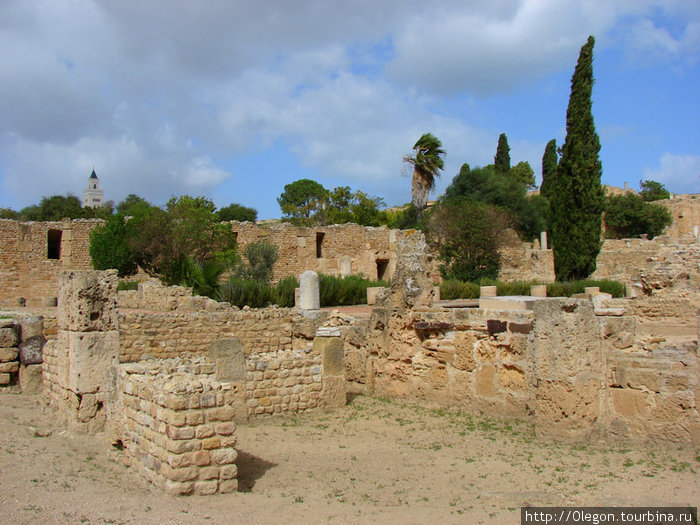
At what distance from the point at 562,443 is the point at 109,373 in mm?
4955

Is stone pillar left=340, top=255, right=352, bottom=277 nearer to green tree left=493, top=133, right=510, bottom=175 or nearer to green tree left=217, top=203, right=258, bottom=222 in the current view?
green tree left=493, top=133, right=510, bottom=175

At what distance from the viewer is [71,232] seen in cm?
2461

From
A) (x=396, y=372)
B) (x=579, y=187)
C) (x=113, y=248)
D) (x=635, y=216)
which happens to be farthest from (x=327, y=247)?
(x=635, y=216)

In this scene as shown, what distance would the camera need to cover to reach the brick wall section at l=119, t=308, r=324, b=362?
1175 cm

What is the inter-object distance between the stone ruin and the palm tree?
2660cm

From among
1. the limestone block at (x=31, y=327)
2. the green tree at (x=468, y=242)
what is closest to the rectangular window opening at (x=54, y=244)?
the green tree at (x=468, y=242)

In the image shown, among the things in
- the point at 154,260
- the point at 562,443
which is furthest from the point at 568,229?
the point at 562,443

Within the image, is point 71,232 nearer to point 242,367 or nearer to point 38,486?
point 242,367

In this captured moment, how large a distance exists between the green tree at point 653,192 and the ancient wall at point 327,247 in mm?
30154

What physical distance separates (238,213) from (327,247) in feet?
102

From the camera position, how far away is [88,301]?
23.1ft

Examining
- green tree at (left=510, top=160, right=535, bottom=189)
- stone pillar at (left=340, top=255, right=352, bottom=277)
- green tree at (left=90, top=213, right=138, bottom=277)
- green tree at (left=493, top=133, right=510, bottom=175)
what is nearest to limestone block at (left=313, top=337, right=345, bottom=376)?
green tree at (left=90, top=213, right=138, bottom=277)

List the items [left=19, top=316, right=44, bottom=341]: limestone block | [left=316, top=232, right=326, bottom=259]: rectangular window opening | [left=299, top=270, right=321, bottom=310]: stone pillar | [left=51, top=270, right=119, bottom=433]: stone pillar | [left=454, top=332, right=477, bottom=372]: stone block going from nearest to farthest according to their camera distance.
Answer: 1. [left=51, top=270, right=119, bottom=433]: stone pillar
2. [left=454, top=332, right=477, bottom=372]: stone block
3. [left=19, top=316, right=44, bottom=341]: limestone block
4. [left=299, top=270, right=321, bottom=310]: stone pillar
5. [left=316, top=232, right=326, bottom=259]: rectangular window opening

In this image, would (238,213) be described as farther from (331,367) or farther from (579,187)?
(331,367)
